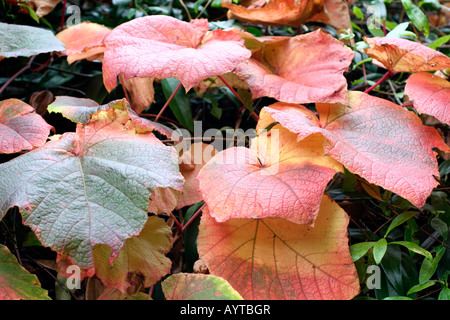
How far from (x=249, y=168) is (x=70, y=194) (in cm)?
29

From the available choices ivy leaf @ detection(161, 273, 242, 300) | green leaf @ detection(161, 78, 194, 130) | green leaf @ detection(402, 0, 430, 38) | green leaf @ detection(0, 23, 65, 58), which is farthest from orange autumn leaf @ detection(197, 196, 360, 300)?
green leaf @ detection(402, 0, 430, 38)

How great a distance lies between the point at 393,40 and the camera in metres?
0.72

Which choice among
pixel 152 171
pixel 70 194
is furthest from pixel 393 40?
pixel 70 194

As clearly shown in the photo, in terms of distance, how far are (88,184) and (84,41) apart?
519 millimetres

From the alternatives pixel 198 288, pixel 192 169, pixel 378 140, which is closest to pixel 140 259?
pixel 198 288

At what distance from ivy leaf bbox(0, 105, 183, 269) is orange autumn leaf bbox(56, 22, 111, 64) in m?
0.29

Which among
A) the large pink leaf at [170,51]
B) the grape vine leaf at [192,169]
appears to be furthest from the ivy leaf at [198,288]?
the large pink leaf at [170,51]

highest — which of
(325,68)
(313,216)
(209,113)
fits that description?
(325,68)

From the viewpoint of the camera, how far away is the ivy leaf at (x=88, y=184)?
50 centimetres

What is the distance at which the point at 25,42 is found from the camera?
78 centimetres

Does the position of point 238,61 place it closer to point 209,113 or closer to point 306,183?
point 306,183

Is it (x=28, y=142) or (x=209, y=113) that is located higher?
(x=28, y=142)

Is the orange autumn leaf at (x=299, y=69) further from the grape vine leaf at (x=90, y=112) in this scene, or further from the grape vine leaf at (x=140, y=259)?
the grape vine leaf at (x=140, y=259)

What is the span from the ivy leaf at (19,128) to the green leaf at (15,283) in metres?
0.17
